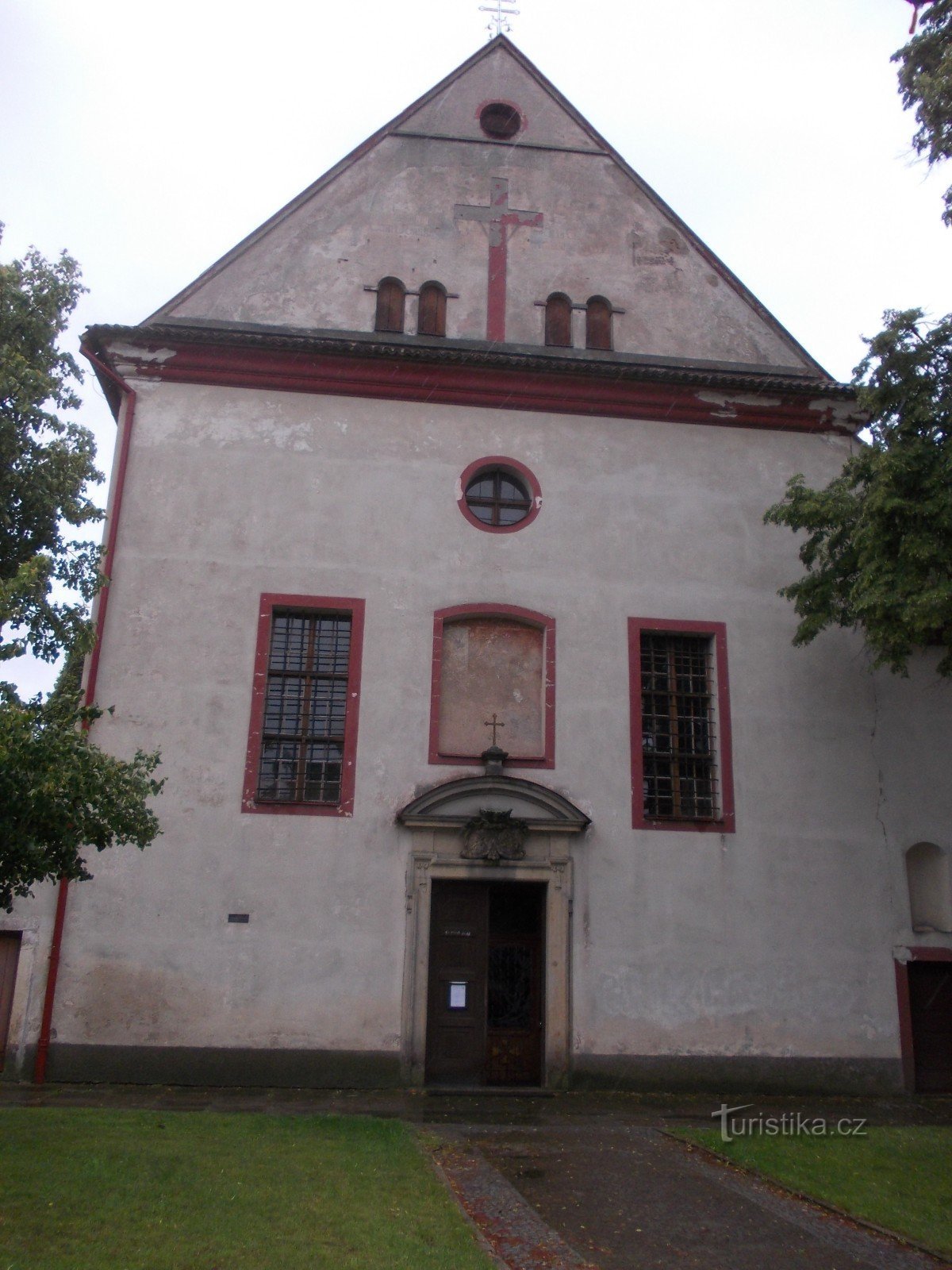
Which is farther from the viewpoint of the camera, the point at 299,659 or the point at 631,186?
the point at 631,186

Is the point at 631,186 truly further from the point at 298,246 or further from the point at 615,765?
the point at 615,765

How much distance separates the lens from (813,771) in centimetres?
1495

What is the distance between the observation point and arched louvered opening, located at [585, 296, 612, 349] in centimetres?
1677

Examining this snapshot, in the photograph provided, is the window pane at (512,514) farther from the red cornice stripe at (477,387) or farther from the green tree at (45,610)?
the green tree at (45,610)

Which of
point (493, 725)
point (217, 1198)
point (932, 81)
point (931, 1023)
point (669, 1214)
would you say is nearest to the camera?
point (217, 1198)

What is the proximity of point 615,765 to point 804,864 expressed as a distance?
285 centimetres

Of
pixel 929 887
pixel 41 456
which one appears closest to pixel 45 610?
pixel 41 456

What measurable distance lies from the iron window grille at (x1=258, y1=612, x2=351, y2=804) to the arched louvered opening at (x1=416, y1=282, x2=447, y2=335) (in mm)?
4757

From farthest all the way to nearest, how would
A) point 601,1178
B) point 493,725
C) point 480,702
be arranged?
point 480,702 < point 493,725 < point 601,1178

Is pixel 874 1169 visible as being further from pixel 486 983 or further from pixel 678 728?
pixel 678 728

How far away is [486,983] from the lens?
1394 cm

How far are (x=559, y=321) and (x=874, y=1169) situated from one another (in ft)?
40.2

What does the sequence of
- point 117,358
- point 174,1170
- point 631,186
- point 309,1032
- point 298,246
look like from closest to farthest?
1. point 174,1170
2. point 309,1032
3. point 117,358
4. point 298,246
5. point 631,186

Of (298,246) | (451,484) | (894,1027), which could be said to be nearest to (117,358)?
(298,246)
